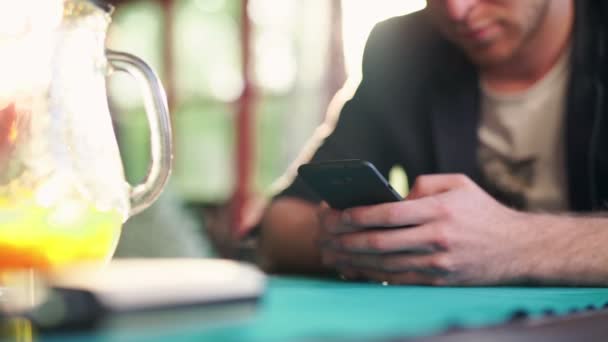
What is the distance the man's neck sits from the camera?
4.17 feet

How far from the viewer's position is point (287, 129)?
463 centimetres

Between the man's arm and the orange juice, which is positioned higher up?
the orange juice

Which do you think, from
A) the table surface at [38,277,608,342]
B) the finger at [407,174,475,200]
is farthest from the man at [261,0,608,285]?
the table surface at [38,277,608,342]

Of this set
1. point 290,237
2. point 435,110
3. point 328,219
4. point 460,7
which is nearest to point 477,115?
point 435,110

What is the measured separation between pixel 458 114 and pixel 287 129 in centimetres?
338

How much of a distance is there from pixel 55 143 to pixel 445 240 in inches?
15.7

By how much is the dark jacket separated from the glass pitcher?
2.19ft

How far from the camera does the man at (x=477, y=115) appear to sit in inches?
44.8

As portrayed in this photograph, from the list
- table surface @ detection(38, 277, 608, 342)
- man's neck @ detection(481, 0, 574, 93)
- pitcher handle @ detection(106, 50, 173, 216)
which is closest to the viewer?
table surface @ detection(38, 277, 608, 342)

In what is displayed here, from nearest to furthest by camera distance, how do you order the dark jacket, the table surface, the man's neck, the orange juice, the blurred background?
1. the table surface
2. the orange juice
3. the dark jacket
4. the man's neck
5. the blurred background

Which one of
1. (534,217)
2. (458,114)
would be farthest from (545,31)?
(534,217)

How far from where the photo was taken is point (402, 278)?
792 mm

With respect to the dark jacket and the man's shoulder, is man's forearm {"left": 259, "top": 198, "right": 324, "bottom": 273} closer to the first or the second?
the dark jacket


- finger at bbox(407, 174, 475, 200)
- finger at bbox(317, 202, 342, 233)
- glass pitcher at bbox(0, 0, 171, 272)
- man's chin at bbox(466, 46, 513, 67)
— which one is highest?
man's chin at bbox(466, 46, 513, 67)
